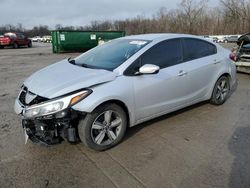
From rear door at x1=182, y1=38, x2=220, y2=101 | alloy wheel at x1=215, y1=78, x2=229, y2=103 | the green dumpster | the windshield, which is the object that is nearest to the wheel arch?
the windshield

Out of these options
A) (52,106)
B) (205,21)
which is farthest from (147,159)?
(205,21)

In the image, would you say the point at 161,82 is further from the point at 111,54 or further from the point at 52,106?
the point at 52,106

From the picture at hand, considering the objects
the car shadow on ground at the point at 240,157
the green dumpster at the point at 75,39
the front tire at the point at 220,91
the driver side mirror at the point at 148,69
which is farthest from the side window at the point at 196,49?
the green dumpster at the point at 75,39

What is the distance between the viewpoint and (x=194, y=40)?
5047mm

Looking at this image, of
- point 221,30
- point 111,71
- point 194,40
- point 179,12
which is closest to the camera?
point 111,71

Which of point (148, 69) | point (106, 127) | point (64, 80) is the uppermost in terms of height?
point (148, 69)

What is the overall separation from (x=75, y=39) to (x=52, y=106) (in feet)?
62.7

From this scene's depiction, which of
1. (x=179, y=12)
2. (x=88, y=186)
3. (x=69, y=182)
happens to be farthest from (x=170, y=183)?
(x=179, y=12)

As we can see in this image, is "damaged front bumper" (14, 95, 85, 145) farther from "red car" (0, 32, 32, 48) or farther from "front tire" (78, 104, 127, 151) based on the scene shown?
"red car" (0, 32, 32, 48)

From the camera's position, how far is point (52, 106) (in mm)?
3193

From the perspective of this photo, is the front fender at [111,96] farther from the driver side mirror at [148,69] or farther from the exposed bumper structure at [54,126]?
the driver side mirror at [148,69]

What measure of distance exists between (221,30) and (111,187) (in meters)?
58.4

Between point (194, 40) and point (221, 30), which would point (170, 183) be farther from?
point (221, 30)

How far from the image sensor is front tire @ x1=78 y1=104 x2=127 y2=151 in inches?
134
